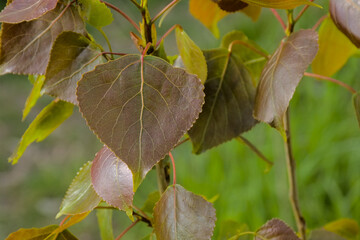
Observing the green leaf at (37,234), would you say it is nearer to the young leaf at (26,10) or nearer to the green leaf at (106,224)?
the green leaf at (106,224)

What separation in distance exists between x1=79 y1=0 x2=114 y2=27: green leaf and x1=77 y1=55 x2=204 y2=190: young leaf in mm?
87

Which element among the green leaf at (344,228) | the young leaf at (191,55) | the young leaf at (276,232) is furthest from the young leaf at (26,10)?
the green leaf at (344,228)

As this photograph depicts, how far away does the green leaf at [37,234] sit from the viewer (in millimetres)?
646

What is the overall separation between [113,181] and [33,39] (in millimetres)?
191

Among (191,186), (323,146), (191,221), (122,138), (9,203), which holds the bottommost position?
(9,203)

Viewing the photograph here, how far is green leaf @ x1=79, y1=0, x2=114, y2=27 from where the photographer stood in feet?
1.97

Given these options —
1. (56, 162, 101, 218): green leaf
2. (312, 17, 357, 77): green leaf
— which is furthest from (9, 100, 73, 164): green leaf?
(312, 17, 357, 77): green leaf

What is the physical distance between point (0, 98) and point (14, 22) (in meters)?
2.85

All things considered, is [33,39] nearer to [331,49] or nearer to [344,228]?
[331,49]

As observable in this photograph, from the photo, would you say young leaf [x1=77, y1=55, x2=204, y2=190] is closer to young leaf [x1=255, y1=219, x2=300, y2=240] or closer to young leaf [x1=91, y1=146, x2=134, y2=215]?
young leaf [x1=91, y1=146, x2=134, y2=215]

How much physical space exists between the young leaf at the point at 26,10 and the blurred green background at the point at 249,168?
1451 millimetres

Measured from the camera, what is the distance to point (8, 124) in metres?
3.01

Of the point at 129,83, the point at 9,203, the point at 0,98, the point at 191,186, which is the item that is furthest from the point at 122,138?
the point at 0,98

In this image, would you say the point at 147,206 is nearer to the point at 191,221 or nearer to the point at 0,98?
the point at 191,221
